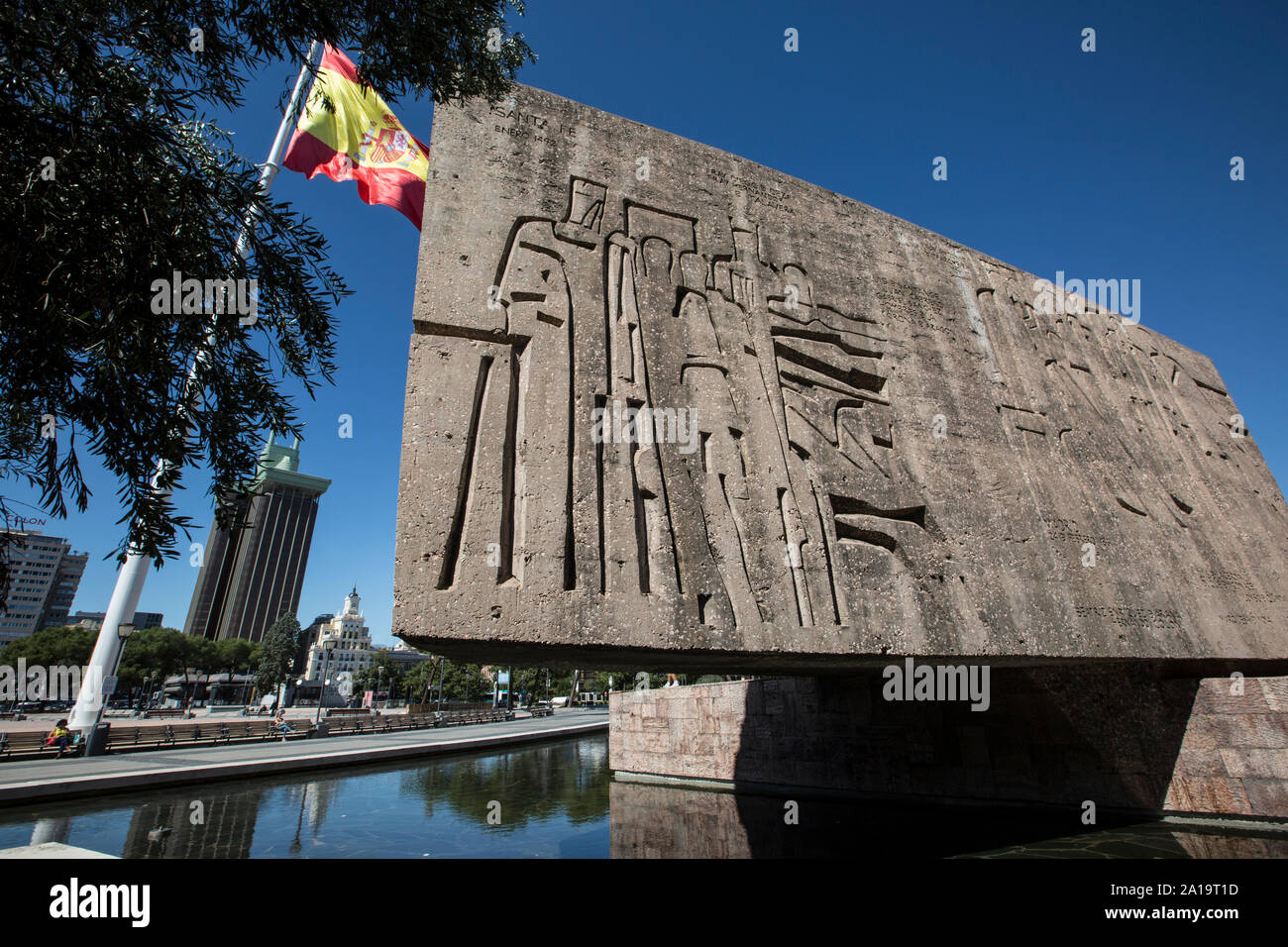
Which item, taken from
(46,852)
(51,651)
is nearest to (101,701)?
(46,852)

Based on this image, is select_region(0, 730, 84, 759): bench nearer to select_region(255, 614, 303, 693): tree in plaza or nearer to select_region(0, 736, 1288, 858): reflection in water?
select_region(0, 736, 1288, 858): reflection in water

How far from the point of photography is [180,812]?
9531 mm

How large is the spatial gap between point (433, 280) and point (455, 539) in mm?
2173


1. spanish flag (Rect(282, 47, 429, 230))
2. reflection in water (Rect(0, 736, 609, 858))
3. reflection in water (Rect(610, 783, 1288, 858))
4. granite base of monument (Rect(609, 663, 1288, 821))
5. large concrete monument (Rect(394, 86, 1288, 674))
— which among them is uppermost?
spanish flag (Rect(282, 47, 429, 230))

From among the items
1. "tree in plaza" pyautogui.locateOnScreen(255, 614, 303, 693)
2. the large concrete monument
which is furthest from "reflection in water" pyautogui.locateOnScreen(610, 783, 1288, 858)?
"tree in plaza" pyautogui.locateOnScreen(255, 614, 303, 693)

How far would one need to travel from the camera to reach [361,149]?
1077 centimetres

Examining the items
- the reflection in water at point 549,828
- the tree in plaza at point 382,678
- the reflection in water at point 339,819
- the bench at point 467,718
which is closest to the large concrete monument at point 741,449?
the reflection in water at point 549,828

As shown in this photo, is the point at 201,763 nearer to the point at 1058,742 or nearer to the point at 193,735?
the point at 193,735

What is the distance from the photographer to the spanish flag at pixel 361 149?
1048 cm

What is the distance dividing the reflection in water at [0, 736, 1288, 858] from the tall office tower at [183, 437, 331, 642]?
89385 millimetres

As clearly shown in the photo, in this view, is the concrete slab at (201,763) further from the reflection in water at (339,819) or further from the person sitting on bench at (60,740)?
the person sitting on bench at (60,740)

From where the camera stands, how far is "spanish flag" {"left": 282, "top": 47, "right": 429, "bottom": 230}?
34.4 feet

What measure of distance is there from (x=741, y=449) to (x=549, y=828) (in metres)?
7.07

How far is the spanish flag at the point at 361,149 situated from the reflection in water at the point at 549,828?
9494 millimetres
